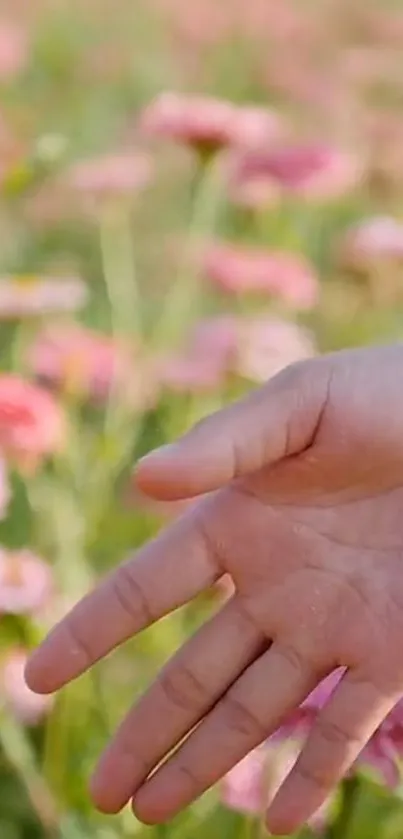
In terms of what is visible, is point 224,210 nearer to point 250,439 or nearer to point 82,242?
point 82,242

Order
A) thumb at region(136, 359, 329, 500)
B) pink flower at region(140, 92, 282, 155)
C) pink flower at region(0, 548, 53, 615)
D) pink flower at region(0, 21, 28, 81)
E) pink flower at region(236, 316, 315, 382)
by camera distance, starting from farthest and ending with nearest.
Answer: pink flower at region(0, 21, 28, 81) < pink flower at region(140, 92, 282, 155) < pink flower at region(236, 316, 315, 382) < pink flower at region(0, 548, 53, 615) < thumb at region(136, 359, 329, 500)

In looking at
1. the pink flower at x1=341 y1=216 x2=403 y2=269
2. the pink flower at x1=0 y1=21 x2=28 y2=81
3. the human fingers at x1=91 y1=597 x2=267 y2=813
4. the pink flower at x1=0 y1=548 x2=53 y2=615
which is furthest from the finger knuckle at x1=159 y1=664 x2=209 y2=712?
the pink flower at x1=0 y1=21 x2=28 y2=81

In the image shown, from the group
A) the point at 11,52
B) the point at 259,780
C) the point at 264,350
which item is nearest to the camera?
the point at 259,780

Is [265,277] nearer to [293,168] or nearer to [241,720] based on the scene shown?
[293,168]

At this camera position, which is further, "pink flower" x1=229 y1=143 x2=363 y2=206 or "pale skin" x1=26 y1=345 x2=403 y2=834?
"pink flower" x1=229 y1=143 x2=363 y2=206

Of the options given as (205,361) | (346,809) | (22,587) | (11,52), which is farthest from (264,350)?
(11,52)

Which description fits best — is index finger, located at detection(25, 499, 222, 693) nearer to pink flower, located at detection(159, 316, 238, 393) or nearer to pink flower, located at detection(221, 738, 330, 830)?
pink flower, located at detection(221, 738, 330, 830)
